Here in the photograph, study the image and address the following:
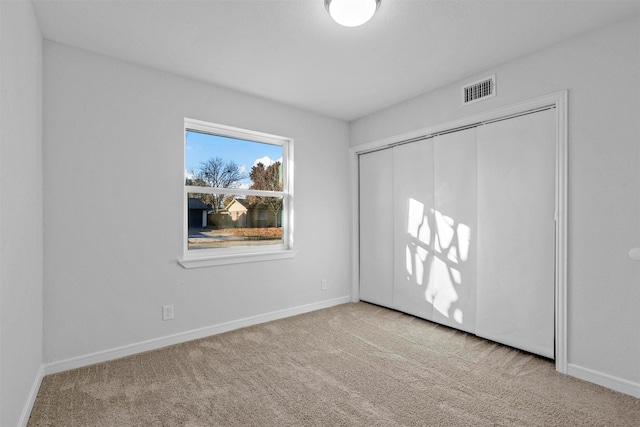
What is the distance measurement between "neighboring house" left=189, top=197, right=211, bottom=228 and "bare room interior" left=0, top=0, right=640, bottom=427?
0.07ft

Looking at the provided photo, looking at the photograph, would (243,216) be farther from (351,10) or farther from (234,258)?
(351,10)

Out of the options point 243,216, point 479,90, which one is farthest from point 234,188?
point 479,90

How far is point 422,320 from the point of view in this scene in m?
3.55

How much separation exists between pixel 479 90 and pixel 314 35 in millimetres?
1616

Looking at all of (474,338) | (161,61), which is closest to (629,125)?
(474,338)

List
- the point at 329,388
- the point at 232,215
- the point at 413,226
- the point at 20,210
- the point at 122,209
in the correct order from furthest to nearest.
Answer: the point at 413,226
the point at 232,215
the point at 122,209
the point at 329,388
the point at 20,210

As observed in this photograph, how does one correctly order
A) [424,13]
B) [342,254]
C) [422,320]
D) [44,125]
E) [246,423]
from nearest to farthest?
[246,423], [424,13], [44,125], [422,320], [342,254]

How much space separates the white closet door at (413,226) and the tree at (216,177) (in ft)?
6.09

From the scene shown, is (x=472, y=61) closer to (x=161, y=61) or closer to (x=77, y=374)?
(x=161, y=61)

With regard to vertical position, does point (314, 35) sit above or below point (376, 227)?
above

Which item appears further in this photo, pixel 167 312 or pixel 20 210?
pixel 167 312

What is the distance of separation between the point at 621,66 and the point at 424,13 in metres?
1.36

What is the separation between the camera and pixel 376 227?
4.11m

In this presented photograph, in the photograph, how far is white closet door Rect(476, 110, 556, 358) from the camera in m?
2.57
